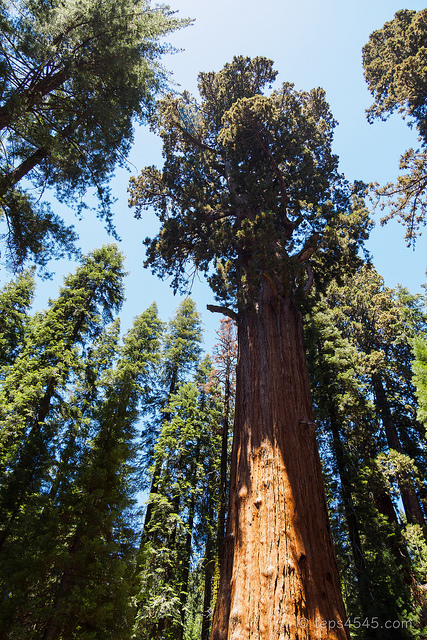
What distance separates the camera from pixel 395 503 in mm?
10852

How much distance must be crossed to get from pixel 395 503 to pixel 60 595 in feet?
32.1

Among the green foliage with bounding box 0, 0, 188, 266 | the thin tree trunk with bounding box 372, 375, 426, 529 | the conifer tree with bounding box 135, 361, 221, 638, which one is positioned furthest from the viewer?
the thin tree trunk with bounding box 372, 375, 426, 529

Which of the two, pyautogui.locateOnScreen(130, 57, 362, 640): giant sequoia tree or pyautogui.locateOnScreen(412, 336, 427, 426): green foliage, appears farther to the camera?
pyautogui.locateOnScreen(412, 336, 427, 426): green foliage

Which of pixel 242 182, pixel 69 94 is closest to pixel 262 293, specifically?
pixel 242 182

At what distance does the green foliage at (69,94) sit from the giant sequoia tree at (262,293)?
7.01 ft

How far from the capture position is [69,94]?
23.4 feet

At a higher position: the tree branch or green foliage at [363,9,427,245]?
green foliage at [363,9,427,245]

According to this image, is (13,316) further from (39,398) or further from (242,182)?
(242,182)

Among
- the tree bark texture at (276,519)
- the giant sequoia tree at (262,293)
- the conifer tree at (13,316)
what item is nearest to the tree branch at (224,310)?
the giant sequoia tree at (262,293)

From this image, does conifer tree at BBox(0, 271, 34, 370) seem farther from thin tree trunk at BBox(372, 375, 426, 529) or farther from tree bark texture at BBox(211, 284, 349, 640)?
thin tree trunk at BBox(372, 375, 426, 529)

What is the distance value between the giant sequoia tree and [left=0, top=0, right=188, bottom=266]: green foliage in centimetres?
214

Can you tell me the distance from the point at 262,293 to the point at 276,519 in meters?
3.76

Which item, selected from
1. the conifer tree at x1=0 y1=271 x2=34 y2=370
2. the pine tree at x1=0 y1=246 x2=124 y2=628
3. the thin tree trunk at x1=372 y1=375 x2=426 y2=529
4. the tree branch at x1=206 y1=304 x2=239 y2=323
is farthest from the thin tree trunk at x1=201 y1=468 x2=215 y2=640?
the conifer tree at x1=0 y1=271 x2=34 y2=370

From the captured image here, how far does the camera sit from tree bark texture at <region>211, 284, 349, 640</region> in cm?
278
